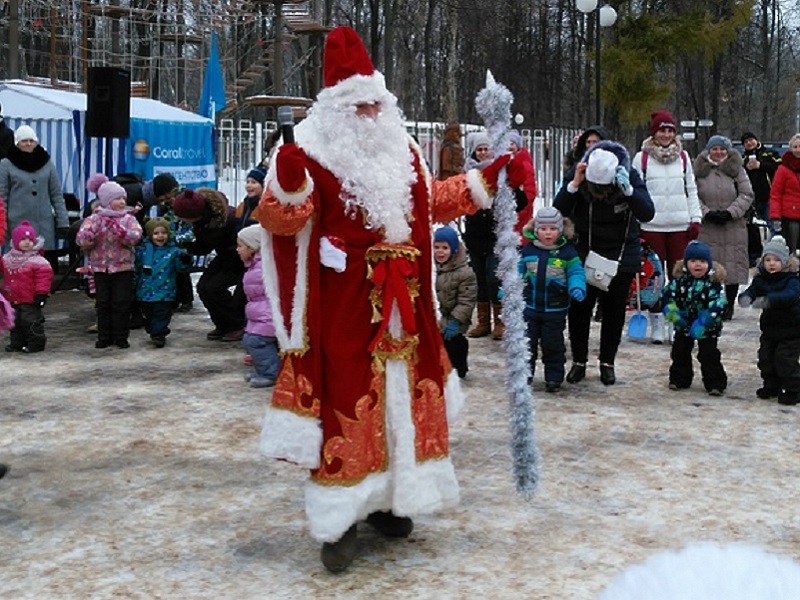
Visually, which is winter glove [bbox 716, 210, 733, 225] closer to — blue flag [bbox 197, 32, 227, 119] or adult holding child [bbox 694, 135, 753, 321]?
adult holding child [bbox 694, 135, 753, 321]

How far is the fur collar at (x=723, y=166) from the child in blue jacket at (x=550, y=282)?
3.01m

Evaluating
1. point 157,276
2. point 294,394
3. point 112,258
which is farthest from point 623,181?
point 112,258

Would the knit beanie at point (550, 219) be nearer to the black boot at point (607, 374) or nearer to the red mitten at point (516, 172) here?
the black boot at point (607, 374)

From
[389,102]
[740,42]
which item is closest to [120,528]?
[389,102]

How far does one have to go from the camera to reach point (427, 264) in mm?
4238

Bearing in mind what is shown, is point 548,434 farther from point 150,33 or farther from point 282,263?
Answer: point 150,33

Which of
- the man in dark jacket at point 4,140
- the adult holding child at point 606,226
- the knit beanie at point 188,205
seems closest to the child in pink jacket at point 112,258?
the knit beanie at point 188,205

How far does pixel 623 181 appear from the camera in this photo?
22.7 feet

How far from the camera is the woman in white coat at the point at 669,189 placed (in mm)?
8539

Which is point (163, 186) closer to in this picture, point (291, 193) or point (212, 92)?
point (291, 193)

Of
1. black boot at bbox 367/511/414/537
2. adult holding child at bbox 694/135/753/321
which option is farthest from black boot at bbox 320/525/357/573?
adult holding child at bbox 694/135/753/321

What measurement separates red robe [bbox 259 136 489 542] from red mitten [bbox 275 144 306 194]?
0.28ft

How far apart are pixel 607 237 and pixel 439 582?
3.73 m

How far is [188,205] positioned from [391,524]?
5.17 m
